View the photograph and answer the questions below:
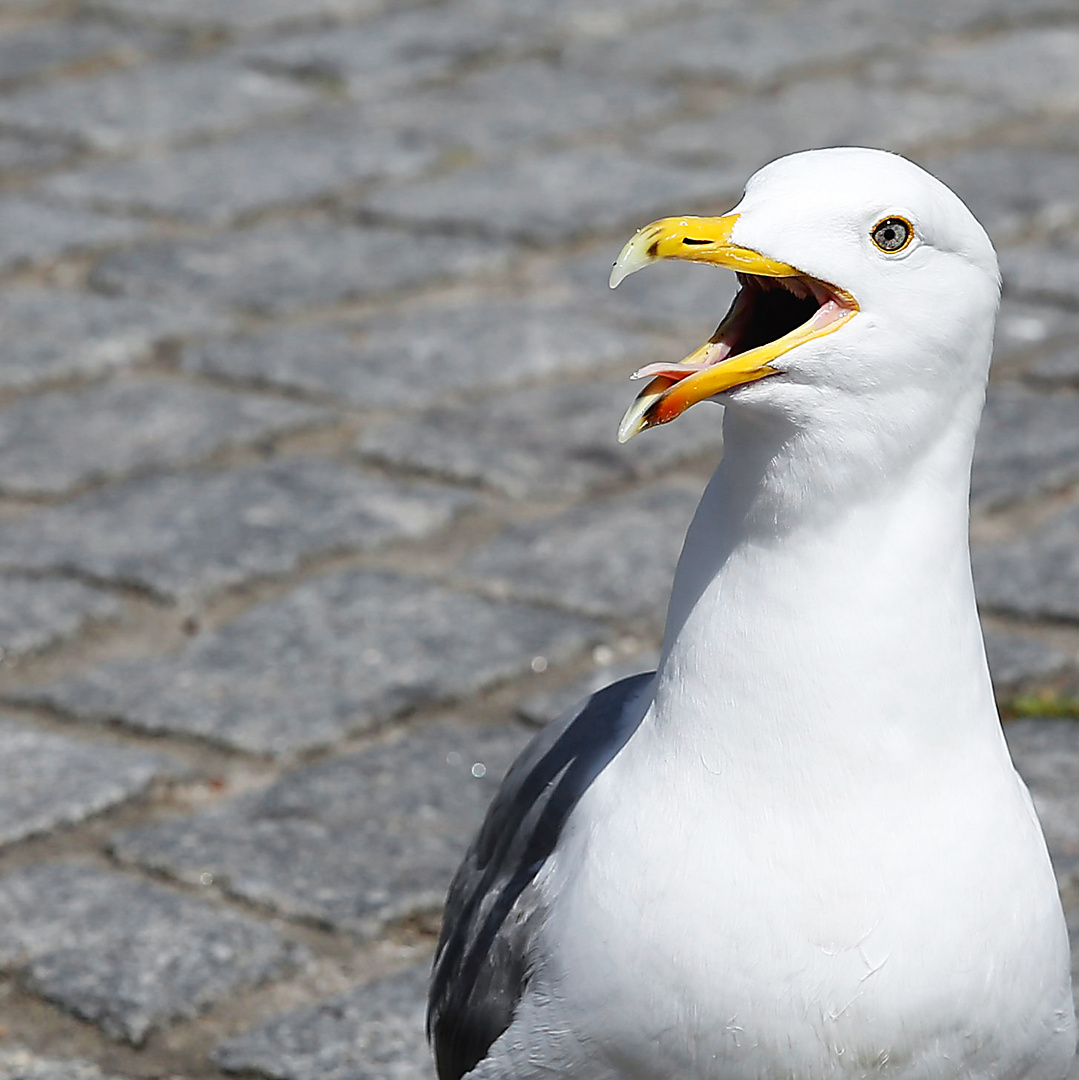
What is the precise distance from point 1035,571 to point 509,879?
1.92m

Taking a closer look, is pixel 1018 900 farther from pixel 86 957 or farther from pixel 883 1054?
pixel 86 957

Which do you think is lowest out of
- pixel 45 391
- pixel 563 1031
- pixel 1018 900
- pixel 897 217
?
pixel 45 391

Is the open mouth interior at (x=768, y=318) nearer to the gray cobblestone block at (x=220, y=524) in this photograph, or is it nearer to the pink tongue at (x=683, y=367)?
the pink tongue at (x=683, y=367)

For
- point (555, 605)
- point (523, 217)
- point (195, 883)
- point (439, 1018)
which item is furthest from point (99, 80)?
point (439, 1018)

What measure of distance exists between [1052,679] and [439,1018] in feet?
5.20

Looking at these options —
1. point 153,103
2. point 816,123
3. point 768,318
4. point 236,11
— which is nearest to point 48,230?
point 153,103

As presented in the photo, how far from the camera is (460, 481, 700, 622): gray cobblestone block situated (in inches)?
165

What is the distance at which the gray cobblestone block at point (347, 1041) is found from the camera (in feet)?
9.49

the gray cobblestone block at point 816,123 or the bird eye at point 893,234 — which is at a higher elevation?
the bird eye at point 893,234

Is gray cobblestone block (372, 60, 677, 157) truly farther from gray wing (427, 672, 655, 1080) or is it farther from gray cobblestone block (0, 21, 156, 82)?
gray wing (427, 672, 655, 1080)

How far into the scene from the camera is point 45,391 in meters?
5.12

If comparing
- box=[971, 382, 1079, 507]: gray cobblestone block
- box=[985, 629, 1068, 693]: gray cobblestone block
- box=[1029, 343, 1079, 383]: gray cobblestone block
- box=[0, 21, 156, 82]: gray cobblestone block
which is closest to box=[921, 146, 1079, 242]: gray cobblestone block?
box=[1029, 343, 1079, 383]: gray cobblestone block

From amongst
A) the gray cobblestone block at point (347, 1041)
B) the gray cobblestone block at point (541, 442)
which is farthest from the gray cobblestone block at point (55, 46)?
the gray cobblestone block at point (347, 1041)

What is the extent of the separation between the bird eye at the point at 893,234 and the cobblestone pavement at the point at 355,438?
1389 millimetres
